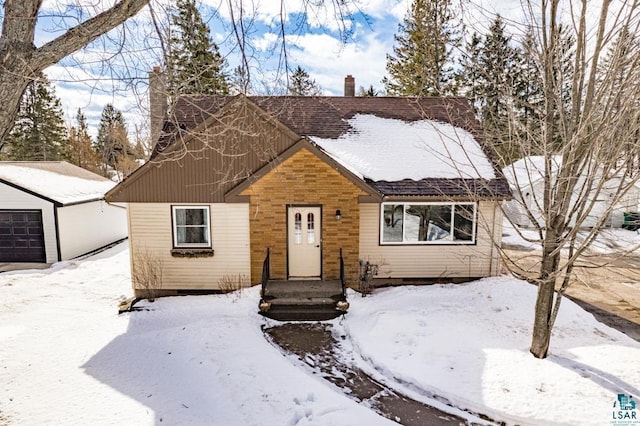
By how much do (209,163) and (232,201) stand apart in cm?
122

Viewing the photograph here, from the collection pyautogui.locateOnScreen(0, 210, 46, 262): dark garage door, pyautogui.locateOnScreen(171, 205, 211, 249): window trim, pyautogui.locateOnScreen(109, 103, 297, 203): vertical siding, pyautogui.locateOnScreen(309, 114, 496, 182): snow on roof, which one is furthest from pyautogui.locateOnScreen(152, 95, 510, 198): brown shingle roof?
pyautogui.locateOnScreen(0, 210, 46, 262): dark garage door

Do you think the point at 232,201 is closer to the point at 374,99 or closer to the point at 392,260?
the point at 392,260

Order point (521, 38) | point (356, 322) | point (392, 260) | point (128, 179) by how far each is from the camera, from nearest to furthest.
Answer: point (521, 38), point (356, 322), point (128, 179), point (392, 260)

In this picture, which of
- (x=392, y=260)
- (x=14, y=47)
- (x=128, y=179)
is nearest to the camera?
(x=14, y=47)

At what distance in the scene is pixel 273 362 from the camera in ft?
22.3

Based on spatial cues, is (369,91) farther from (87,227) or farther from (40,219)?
(40,219)

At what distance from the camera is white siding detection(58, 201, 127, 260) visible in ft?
48.4

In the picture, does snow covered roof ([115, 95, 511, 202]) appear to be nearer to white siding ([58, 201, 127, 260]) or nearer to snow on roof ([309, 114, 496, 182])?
snow on roof ([309, 114, 496, 182])

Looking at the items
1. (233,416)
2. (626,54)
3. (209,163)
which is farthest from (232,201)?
→ (626,54)

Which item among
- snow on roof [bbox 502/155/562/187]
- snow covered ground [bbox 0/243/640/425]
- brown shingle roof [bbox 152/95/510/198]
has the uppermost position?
brown shingle roof [bbox 152/95/510/198]

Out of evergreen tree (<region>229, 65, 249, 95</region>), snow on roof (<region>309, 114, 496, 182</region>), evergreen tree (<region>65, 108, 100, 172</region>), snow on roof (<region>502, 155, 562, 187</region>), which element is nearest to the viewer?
evergreen tree (<region>229, 65, 249, 95</region>)

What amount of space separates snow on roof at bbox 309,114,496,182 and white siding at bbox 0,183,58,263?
10.6m

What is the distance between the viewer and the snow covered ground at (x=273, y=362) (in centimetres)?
548

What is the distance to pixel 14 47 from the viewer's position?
3.96 m
